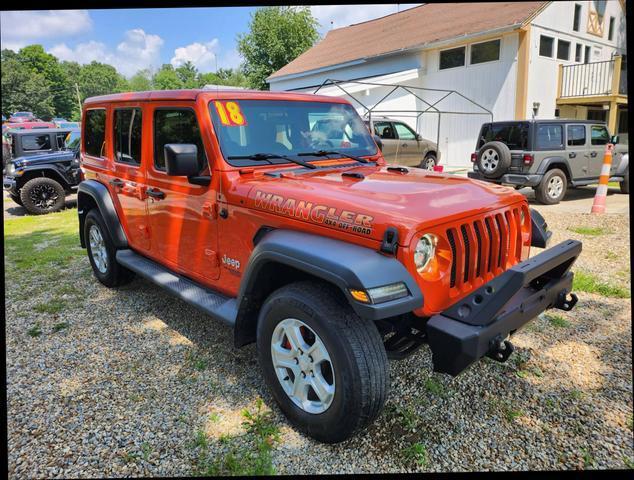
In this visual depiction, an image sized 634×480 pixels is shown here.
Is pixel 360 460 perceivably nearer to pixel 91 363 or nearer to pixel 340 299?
pixel 340 299

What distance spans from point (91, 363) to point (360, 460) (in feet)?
7.47

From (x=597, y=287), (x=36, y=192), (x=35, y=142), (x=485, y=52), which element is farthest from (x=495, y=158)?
(x=35, y=142)

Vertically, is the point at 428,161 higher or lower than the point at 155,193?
higher

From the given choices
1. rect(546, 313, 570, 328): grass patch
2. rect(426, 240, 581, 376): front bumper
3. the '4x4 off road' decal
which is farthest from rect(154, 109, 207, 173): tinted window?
rect(546, 313, 570, 328): grass patch

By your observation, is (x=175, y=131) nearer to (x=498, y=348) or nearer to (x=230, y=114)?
(x=230, y=114)

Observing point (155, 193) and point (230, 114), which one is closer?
point (230, 114)

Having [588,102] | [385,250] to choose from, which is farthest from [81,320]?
[588,102]

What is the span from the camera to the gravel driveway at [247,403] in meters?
2.54

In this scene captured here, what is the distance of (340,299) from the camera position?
8.01 ft

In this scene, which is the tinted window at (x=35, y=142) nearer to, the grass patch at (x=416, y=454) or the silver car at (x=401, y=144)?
the silver car at (x=401, y=144)

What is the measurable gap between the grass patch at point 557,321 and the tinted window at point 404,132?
10.2 metres

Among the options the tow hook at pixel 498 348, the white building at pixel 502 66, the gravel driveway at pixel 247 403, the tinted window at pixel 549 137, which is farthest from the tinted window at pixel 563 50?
the tow hook at pixel 498 348

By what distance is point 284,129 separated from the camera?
3.55 metres

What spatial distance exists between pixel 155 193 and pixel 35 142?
970cm
